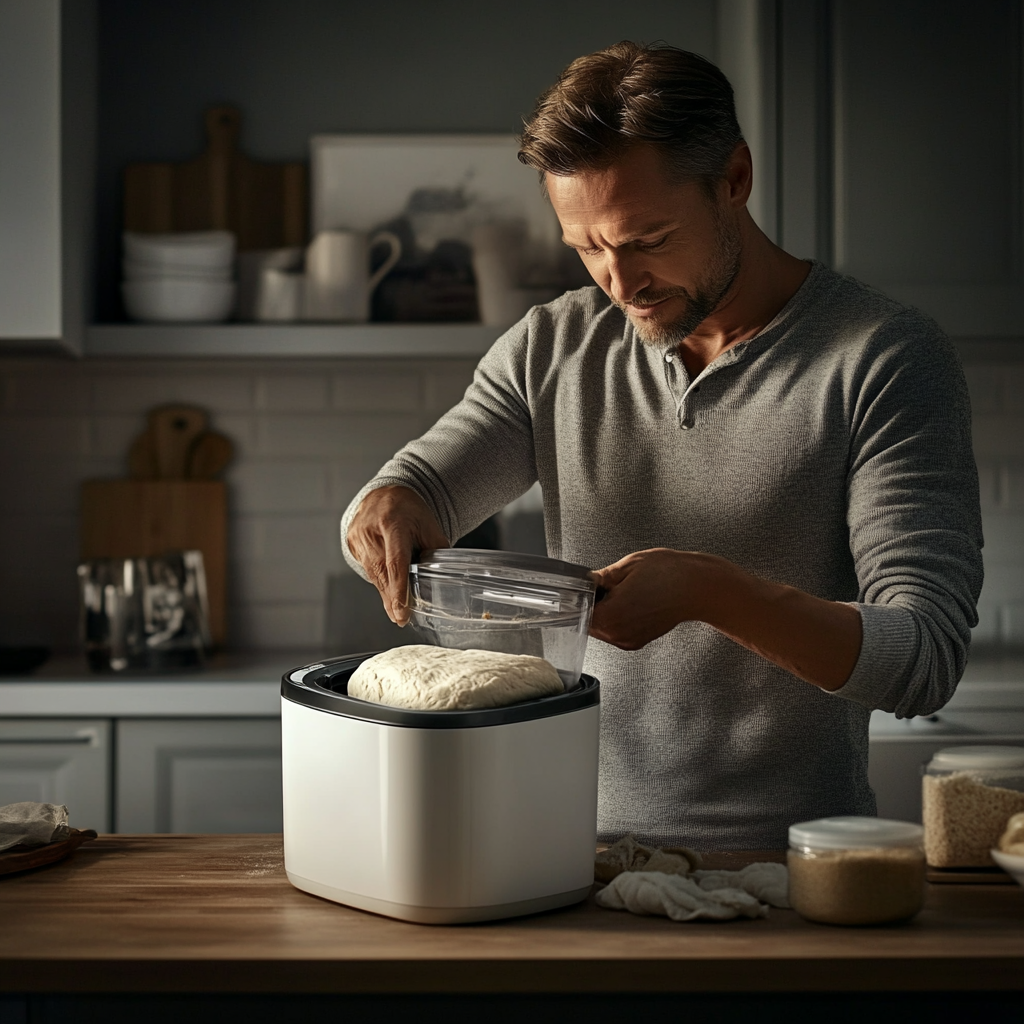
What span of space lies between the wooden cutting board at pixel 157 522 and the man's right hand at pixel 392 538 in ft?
4.65

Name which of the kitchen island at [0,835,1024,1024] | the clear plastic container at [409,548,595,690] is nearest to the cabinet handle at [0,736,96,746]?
the kitchen island at [0,835,1024,1024]

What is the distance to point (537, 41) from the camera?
2.49 meters

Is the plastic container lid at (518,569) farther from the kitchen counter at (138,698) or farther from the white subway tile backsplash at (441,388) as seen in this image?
the white subway tile backsplash at (441,388)

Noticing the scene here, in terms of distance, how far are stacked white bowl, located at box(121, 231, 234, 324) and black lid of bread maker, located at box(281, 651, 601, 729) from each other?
149 cm

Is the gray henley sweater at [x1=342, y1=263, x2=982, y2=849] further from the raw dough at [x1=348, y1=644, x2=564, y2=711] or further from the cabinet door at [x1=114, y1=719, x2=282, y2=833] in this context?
the cabinet door at [x1=114, y1=719, x2=282, y2=833]

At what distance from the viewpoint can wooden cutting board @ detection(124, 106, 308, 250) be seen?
2.43 metres

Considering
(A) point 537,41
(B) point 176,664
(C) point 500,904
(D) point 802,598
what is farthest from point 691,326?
(A) point 537,41

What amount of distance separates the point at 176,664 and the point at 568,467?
1148 millimetres

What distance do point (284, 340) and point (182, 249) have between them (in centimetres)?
28

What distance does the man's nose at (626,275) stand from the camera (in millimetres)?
1162

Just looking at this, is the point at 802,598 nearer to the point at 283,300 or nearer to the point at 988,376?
the point at 283,300

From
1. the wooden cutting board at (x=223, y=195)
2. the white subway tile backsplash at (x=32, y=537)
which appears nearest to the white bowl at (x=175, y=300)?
the wooden cutting board at (x=223, y=195)

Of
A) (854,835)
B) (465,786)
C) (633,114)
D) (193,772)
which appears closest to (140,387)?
(193,772)

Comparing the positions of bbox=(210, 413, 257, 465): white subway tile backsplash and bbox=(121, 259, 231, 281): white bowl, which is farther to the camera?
bbox=(210, 413, 257, 465): white subway tile backsplash
